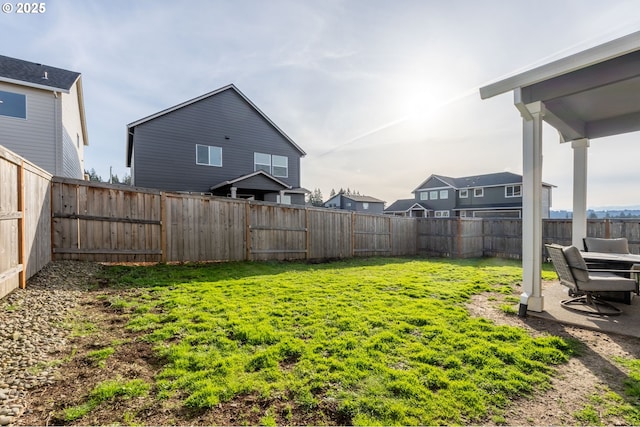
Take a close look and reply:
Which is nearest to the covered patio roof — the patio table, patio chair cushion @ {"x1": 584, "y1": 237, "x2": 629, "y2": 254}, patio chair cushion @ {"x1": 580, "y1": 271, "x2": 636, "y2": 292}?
patio chair cushion @ {"x1": 580, "y1": 271, "x2": 636, "y2": 292}

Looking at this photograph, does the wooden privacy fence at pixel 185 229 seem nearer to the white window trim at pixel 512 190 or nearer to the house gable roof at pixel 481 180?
the white window trim at pixel 512 190

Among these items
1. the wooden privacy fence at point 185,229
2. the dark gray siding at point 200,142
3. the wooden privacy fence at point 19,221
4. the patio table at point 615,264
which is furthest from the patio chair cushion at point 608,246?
the dark gray siding at point 200,142

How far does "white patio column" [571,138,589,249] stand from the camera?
6996mm

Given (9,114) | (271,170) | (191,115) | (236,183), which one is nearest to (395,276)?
(236,183)

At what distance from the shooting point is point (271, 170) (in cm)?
1709

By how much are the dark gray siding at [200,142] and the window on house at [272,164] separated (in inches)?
10.1

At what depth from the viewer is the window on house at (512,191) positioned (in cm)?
2553

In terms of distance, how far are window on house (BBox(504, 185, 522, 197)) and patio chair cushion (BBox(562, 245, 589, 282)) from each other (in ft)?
80.8

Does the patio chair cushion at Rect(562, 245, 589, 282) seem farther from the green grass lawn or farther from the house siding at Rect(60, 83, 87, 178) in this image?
the house siding at Rect(60, 83, 87, 178)

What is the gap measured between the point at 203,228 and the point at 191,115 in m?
9.27

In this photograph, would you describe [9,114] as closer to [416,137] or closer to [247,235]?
[247,235]

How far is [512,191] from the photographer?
25984 millimetres

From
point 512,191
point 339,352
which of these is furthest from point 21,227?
point 512,191

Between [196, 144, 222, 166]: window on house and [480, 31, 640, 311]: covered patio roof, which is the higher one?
[196, 144, 222, 166]: window on house
